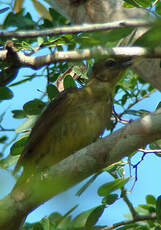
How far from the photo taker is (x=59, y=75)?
4.39m

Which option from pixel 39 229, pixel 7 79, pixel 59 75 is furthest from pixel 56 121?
pixel 39 229

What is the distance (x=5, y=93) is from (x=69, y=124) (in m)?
0.80

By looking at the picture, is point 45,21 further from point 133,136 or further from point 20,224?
point 20,224

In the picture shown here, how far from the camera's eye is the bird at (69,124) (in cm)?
385

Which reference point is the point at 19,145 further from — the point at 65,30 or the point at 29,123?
the point at 65,30

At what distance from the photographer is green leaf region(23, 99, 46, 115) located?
3.73 metres

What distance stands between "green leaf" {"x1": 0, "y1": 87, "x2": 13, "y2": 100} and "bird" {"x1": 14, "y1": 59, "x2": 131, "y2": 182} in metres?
0.49

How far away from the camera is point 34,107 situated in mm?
3848

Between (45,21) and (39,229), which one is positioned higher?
(45,21)

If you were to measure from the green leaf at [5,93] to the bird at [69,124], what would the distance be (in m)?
0.49

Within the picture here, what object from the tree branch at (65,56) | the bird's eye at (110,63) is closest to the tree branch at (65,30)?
the tree branch at (65,56)

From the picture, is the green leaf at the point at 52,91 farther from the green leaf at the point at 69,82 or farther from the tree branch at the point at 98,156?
the tree branch at the point at 98,156

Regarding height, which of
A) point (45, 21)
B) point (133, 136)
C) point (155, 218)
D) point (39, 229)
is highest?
point (45, 21)

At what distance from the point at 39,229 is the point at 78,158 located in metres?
0.77
